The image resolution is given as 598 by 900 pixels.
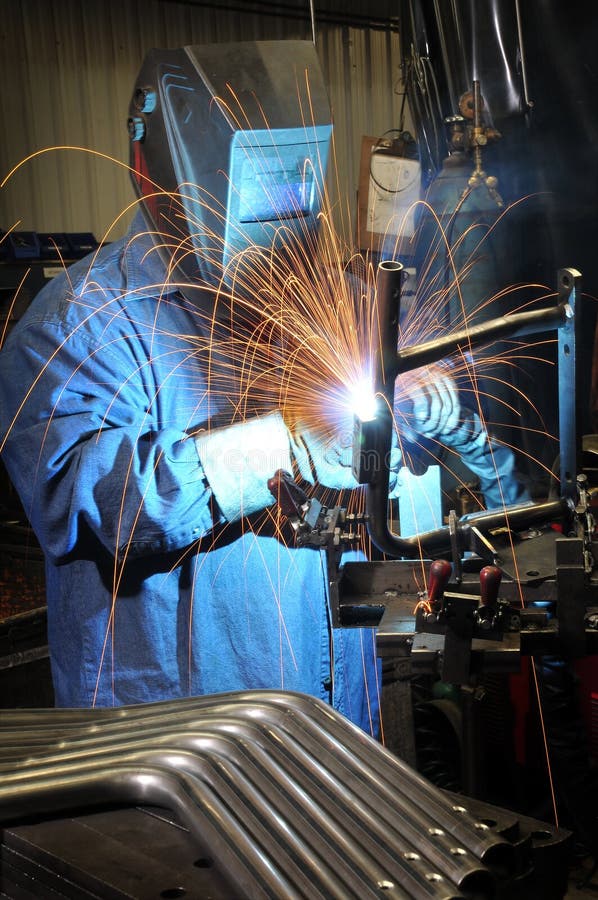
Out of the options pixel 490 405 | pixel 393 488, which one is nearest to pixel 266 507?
pixel 393 488

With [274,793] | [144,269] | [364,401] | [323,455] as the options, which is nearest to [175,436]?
[323,455]

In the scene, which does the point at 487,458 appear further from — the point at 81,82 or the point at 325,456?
the point at 81,82

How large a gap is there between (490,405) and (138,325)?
5.93 feet

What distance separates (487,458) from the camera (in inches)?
99.3

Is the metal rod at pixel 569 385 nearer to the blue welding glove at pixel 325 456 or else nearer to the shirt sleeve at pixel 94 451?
the blue welding glove at pixel 325 456

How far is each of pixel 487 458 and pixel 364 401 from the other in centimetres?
80

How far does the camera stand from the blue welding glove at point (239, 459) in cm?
218

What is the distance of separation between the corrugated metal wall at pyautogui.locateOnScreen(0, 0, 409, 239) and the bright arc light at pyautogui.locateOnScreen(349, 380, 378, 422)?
9.01 feet

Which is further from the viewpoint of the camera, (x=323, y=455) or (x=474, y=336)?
(x=323, y=455)

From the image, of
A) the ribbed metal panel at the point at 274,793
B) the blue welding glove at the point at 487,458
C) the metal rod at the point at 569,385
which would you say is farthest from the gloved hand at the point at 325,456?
the ribbed metal panel at the point at 274,793

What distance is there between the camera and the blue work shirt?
220cm

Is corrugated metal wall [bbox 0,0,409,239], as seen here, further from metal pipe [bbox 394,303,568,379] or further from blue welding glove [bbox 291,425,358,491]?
metal pipe [bbox 394,303,568,379]

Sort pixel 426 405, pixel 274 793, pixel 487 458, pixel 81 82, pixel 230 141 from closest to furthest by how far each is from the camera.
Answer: pixel 274 793 → pixel 230 141 → pixel 426 405 → pixel 487 458 → pixel 81 82

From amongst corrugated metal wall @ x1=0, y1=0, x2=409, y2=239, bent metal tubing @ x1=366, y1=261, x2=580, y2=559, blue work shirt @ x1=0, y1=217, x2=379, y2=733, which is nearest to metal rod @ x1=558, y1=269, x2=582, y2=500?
bent metal tubing @ x1=366, y1=261, x2=580, y2=559
